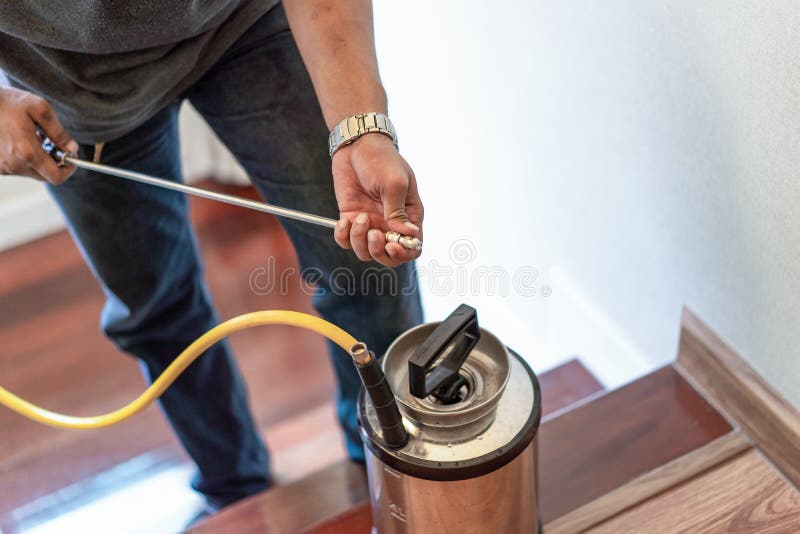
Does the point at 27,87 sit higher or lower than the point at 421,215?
higher

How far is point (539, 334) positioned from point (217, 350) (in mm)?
665

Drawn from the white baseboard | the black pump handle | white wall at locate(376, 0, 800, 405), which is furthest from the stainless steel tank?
the white baseboard

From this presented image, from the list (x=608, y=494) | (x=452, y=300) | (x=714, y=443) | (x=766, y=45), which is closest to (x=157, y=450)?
(x=452, y=300)

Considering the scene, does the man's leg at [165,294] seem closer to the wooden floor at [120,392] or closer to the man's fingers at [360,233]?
the wooden floor at [120,392]

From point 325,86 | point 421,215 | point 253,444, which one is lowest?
point 253,444

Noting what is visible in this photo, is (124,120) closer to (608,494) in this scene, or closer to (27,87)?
(27,87)

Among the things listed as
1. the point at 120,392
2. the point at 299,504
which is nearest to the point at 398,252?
the point at 299,504

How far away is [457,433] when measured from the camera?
81 centimetres

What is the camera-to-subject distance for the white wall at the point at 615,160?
0.91 m

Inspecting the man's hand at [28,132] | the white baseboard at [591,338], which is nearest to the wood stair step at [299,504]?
the white baseboard at [591,338]

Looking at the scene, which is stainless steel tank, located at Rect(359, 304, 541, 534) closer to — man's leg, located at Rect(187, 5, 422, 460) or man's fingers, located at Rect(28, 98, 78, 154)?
man's leg, located at Rect(187, 5, 422, 460)

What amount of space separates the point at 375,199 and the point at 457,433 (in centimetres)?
25

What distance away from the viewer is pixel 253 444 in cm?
140

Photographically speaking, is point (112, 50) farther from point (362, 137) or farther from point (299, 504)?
point (299, 504)
